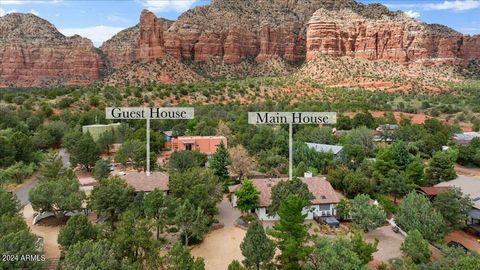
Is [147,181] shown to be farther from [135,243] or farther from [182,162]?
[135,243]

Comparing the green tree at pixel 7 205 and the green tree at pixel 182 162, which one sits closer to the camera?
the green tree at pixel 7 205

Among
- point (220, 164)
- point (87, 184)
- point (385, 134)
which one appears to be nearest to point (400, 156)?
point (385, 134)

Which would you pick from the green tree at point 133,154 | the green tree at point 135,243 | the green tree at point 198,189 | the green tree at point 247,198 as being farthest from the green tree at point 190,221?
the green tree at point 133,154

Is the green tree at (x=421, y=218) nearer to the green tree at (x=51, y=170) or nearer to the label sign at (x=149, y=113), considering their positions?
the label sign at (x=149, y=113)

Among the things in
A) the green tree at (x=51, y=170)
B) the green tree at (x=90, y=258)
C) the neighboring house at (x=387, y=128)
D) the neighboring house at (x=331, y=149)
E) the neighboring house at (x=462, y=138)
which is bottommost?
the green tree at (x=90, y=258)

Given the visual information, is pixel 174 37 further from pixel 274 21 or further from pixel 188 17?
pixel 274 21

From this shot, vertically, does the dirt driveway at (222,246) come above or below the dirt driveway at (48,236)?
below

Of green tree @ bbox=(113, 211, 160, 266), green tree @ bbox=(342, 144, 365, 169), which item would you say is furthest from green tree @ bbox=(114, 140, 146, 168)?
green tree @ bbox=(342, 144, 365, 169)

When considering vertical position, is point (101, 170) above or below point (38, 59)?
below
